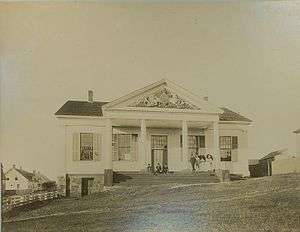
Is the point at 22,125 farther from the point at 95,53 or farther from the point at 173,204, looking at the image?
the point at 173,204

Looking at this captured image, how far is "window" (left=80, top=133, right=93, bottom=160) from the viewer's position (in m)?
5.24

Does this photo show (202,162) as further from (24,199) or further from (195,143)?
(24,199)

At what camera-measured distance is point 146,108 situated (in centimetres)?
534

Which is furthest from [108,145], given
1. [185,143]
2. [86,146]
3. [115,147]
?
[185,143]

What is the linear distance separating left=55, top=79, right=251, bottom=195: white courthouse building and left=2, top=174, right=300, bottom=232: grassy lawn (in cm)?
16

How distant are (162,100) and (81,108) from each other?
65cm

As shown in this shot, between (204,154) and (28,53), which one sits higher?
(28,53)

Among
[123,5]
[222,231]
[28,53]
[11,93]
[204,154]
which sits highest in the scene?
[123,5]

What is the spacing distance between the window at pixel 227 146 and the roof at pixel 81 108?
1.01 m

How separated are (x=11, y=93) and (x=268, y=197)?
219 cm

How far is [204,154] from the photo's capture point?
5.34 m

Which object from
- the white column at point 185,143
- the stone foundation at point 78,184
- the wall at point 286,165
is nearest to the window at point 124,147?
the stone foundation at point 78,184

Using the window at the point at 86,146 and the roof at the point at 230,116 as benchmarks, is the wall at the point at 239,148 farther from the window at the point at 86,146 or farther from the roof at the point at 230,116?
the window at the point at 86,146

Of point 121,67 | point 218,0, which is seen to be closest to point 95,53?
point 121,67
